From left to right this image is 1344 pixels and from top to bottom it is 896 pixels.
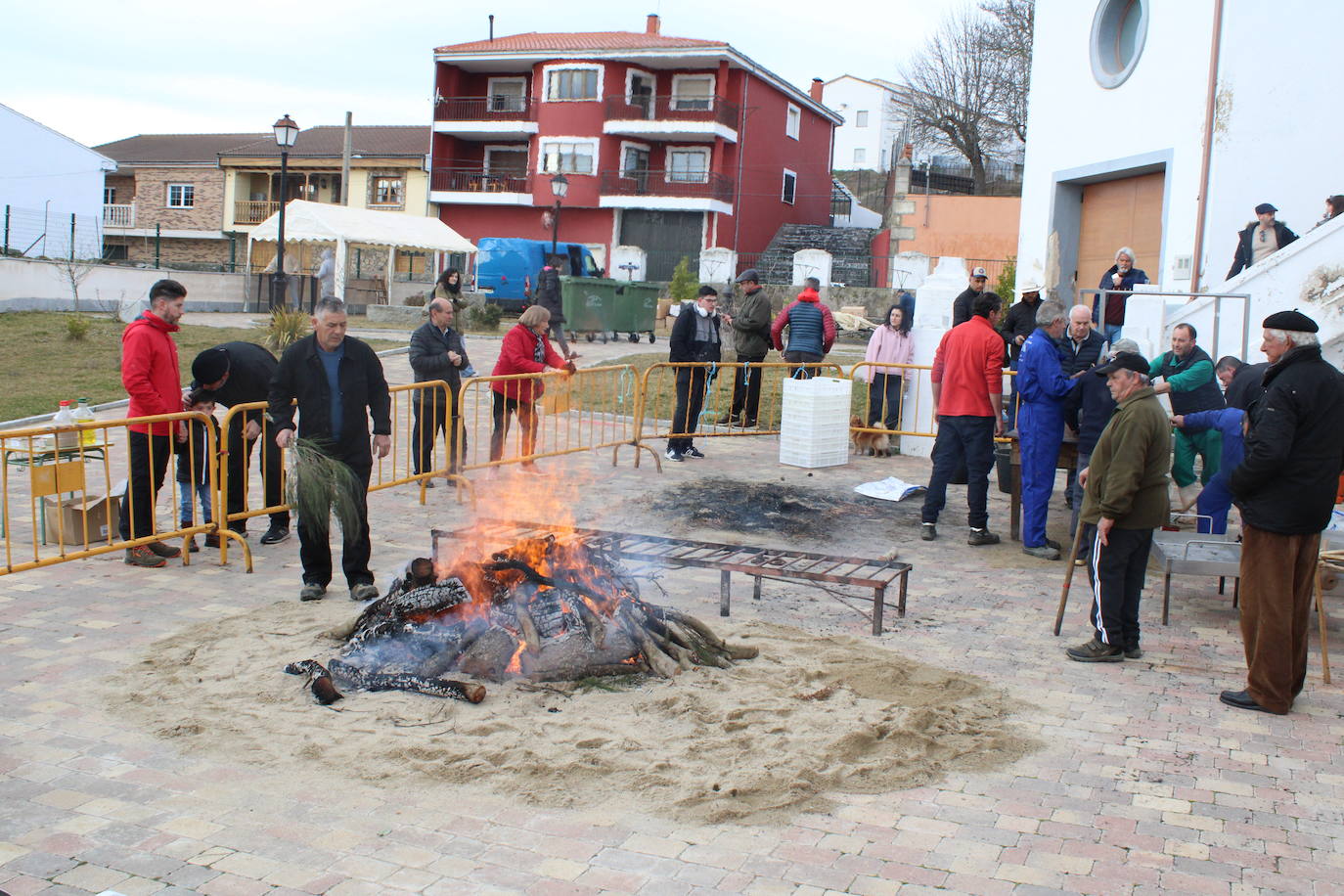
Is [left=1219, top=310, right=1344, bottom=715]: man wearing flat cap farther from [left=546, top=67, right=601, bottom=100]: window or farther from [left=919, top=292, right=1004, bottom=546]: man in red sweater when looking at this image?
[left=546, top=67, right=601, bottom=100]: window

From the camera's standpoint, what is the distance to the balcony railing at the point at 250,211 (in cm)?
5181

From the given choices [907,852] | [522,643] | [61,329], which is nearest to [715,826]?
[907,852]

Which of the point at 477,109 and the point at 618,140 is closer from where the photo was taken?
the point at 618,140

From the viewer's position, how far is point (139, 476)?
7.56m

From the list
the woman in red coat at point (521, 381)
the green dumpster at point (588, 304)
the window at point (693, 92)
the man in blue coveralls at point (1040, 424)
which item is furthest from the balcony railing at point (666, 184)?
the man in blue coveralls at point (1040, 424)

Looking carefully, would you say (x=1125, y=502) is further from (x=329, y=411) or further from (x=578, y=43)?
(x=578, y=43)

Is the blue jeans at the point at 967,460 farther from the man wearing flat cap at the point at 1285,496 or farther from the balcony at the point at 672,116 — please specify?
the balcony at the point at 672,116

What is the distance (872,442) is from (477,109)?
36.5 m

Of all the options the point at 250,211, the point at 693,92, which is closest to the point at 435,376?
the point at 693,92

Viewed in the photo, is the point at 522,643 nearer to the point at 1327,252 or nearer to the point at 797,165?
the point at 1327,252

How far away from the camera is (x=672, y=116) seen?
42406 millimetres

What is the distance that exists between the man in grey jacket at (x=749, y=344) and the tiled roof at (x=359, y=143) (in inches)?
1404

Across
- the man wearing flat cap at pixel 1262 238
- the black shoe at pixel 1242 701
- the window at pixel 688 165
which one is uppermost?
the window at pixel 688 165

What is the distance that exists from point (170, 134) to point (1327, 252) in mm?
62918
